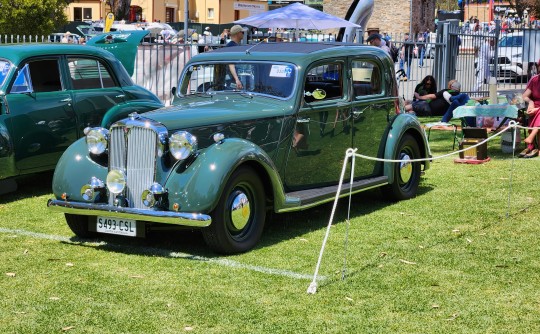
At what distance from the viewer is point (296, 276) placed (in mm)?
6430

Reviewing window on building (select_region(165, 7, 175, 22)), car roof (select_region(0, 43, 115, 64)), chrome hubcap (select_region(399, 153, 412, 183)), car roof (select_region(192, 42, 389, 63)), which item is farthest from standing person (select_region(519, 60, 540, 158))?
window on building (select_region(165, 7, 175, 22))

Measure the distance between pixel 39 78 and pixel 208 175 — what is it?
3969mm

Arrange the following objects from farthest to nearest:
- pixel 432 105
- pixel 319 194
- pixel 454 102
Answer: pixel 432 105 < pixel 454 102 < pixel 319 194

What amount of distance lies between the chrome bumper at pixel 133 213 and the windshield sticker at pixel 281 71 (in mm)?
2066

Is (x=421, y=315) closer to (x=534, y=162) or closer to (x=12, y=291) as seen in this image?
(x=12, y=291)

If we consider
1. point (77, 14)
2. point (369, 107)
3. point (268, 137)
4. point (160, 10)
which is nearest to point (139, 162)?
point (268, 137)

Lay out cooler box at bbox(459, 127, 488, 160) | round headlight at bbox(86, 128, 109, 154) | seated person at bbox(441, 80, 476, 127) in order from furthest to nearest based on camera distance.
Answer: seated person at bbox(441, 80, 476, 127), cooler box at bbox(459, 127, 488, 160), round headlight at bbox(86, 128, 109, 154)

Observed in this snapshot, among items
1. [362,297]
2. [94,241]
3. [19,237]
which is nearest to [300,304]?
[362,297]

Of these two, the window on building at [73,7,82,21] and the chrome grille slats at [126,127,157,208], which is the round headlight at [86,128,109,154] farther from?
the window on building at [73,7,82,21]

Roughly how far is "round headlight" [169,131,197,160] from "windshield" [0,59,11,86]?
3.55 metres

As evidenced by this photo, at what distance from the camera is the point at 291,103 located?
26.1 feet

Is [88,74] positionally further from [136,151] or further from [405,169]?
[405,169]

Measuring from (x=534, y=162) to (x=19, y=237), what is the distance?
7656 millimetres

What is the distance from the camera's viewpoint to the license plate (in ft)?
23.0
